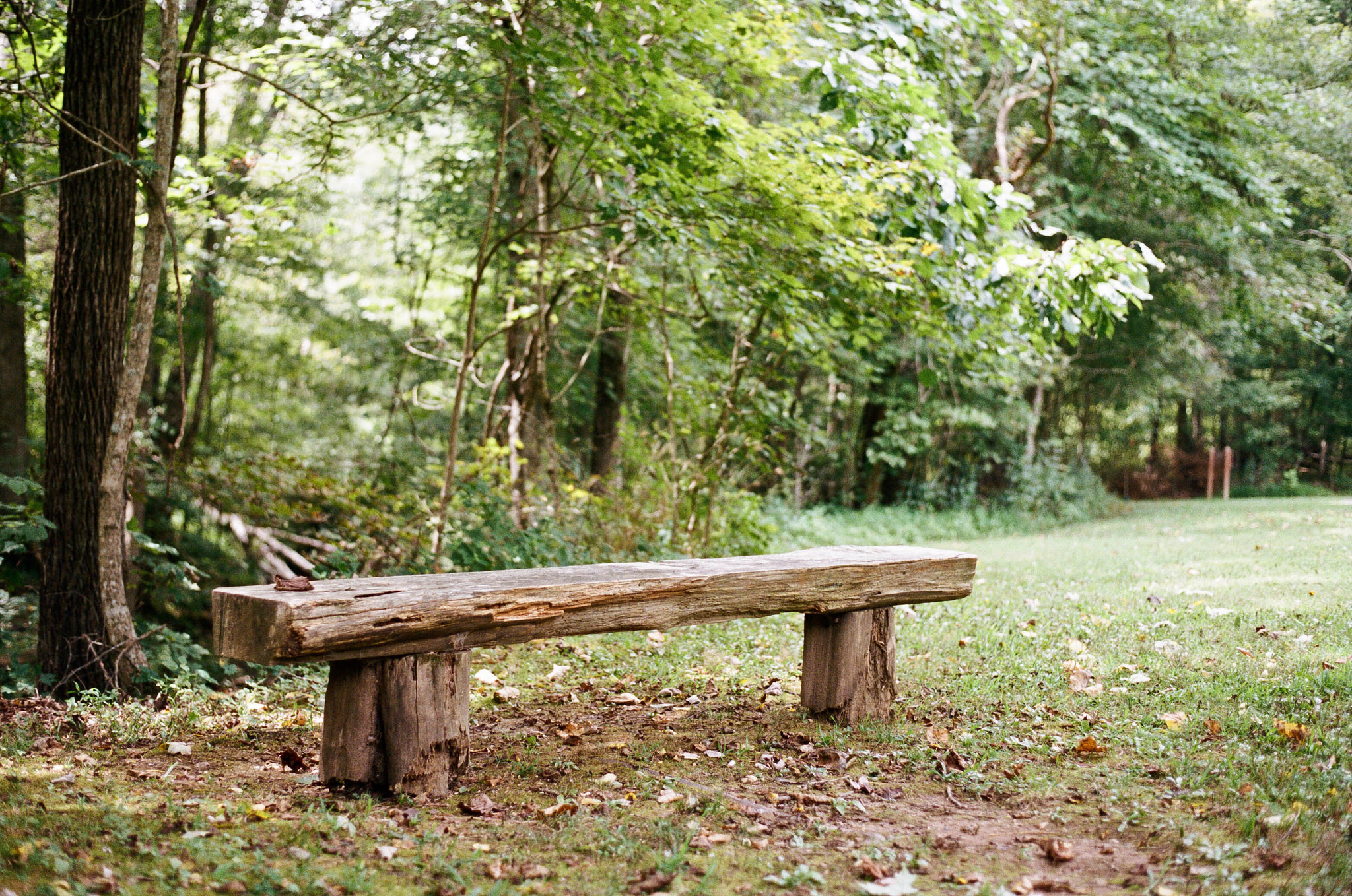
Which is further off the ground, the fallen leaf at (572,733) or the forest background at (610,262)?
the forest background at (610,262)

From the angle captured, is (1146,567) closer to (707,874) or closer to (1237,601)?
(1237,601)

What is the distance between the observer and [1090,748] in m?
3.76

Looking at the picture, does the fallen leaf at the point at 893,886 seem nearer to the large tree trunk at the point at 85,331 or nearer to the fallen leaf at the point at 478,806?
the fallen leaf at the point at 478,806

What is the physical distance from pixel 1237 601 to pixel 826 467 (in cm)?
1226

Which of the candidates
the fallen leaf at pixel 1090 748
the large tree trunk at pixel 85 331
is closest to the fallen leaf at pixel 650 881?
the fallen leaf at pixel 1090 748

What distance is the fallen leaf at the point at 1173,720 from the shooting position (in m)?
3.94

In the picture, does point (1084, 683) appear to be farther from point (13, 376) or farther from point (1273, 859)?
point (13, 376)

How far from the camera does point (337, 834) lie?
2.84 m

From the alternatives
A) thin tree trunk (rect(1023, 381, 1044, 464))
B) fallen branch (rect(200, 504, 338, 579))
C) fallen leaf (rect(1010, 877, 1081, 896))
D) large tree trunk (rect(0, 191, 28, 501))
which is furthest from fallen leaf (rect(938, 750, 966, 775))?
thin tree trunk (rect(1023, 381, 1044, 464))

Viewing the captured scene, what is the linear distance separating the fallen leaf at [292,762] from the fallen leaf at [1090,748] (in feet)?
9.84

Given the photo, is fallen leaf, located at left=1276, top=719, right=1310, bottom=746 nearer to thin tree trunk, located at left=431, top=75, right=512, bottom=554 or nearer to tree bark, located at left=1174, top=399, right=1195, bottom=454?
thin tree trunk, located at left=431, top=75, right=512, bottom=554

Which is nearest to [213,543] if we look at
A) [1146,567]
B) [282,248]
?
[282,248]

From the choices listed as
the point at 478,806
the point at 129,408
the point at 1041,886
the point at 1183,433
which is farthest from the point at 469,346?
the point at 1183,433

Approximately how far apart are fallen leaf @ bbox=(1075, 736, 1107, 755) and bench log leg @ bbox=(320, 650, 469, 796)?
2404 millimetres
